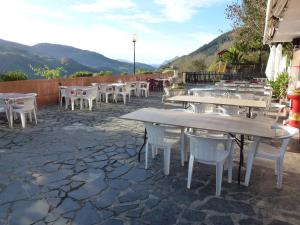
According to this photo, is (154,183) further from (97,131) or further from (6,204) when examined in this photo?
(97,131)

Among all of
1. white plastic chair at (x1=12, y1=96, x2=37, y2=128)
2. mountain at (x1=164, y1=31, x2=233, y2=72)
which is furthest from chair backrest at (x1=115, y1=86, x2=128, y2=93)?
mountain at (x1=164, y1=31, x2=233, y2=72)

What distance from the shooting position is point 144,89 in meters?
11.9

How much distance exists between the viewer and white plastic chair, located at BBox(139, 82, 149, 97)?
1180 centimetres

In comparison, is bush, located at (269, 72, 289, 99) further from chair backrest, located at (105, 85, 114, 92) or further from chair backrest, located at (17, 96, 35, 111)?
chair backrest, located at (17, 96, 35, 111)

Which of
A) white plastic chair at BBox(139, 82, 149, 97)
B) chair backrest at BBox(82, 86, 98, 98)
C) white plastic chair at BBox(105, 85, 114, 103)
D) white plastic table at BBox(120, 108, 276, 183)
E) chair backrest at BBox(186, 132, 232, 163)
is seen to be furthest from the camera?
white plastic chair at BBox(139, 82, 149, 97)

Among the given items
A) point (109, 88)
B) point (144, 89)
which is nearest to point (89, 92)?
point (109, 88)

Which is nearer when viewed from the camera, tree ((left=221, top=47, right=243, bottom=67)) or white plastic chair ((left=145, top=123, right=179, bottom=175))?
white plastic chair ((left=145, top=123, right=179, bottom=175))

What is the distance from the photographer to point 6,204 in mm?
2797

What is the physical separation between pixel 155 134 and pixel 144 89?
856 cm

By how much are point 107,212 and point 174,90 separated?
6998mm

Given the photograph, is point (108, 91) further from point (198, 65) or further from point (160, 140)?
point (198, 65)

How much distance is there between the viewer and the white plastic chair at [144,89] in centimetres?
1180

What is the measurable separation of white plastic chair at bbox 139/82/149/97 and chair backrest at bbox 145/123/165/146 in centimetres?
834

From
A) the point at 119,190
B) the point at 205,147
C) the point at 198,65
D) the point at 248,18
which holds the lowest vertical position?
the point at 119,190
